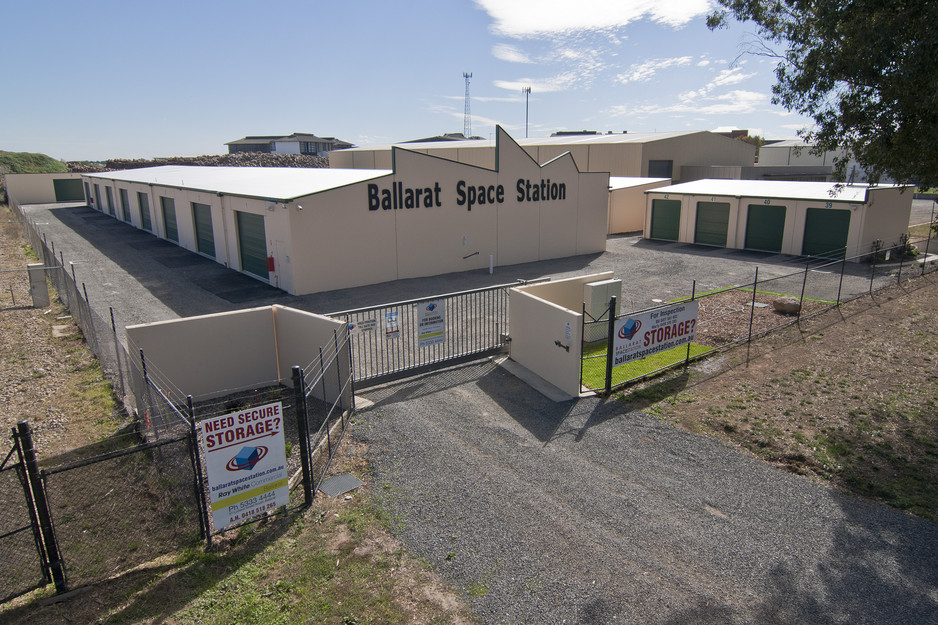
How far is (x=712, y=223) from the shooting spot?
30.7 meters

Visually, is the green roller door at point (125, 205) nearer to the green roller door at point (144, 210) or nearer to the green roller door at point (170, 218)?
the green roller door at point (144, 210)

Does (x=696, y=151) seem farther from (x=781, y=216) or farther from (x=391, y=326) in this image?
(x=391, y=326)

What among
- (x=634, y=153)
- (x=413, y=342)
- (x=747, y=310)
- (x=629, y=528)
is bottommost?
(x=629, y=528)

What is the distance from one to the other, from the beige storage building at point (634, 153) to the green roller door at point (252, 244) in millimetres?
22006

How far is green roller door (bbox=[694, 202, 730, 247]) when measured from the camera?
30203 mm

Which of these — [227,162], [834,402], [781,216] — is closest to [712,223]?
[781,216]

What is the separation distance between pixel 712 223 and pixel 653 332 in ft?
67.2

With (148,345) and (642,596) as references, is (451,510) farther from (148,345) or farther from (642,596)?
(148,345)

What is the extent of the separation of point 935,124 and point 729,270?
47.6 ft

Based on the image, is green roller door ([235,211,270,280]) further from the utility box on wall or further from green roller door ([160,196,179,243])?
the utility box on wall

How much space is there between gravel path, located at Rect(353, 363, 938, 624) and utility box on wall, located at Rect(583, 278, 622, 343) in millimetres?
4800

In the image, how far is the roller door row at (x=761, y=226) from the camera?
26297 millimetres

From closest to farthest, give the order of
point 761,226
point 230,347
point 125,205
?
point 230,347 < point 761,226 < point 125,205

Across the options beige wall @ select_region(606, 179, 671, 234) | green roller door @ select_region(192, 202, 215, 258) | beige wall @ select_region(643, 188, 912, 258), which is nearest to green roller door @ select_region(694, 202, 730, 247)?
beige wall @ select_region(643, 188, 912, 258)
